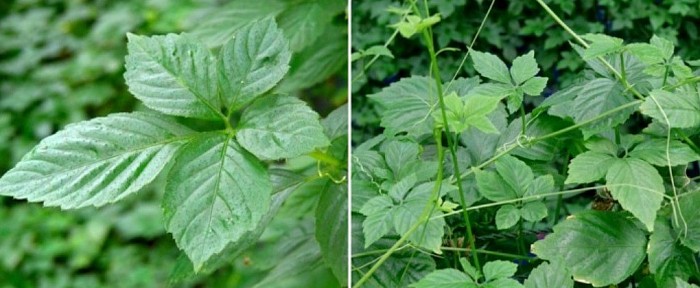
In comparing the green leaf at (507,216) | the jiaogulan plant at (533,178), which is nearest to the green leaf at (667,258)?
the jiaogulan plant at (533,178)

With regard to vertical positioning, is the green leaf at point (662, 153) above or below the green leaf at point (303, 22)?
below

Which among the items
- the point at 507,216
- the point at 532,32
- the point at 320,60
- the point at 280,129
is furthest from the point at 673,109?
the point at 320,60

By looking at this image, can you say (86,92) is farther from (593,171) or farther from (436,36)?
(593,171)

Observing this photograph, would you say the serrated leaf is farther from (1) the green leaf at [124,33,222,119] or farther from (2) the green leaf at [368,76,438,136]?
(1) the green leaf at [124,33,222,119]

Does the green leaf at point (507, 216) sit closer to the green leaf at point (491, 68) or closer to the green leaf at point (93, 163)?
the green leaf at point (491, 68)

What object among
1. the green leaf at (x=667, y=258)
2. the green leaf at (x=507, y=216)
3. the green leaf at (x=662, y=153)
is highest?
the green leaf at (x=662, y=153)

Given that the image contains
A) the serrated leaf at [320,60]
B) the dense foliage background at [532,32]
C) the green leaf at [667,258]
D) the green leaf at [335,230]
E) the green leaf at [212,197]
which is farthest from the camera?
the serrated leaf at [320,60]

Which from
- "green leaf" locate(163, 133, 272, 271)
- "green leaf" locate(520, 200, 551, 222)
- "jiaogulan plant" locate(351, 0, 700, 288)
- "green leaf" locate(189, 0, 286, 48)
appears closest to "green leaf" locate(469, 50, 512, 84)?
"jiaogulan plant" locate(351, 0, 700, 288)

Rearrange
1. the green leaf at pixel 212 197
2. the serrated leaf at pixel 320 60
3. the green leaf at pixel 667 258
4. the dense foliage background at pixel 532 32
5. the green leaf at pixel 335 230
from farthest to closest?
the serrated leaf at pixel 320 60 → the dense foliage background at pixel 532 32 → the green leaf at pixel 335 230 → the green leaf at pixel 667 258 → the green leaf at pixel 212 197

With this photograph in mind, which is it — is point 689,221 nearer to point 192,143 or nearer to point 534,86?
point 534,86
